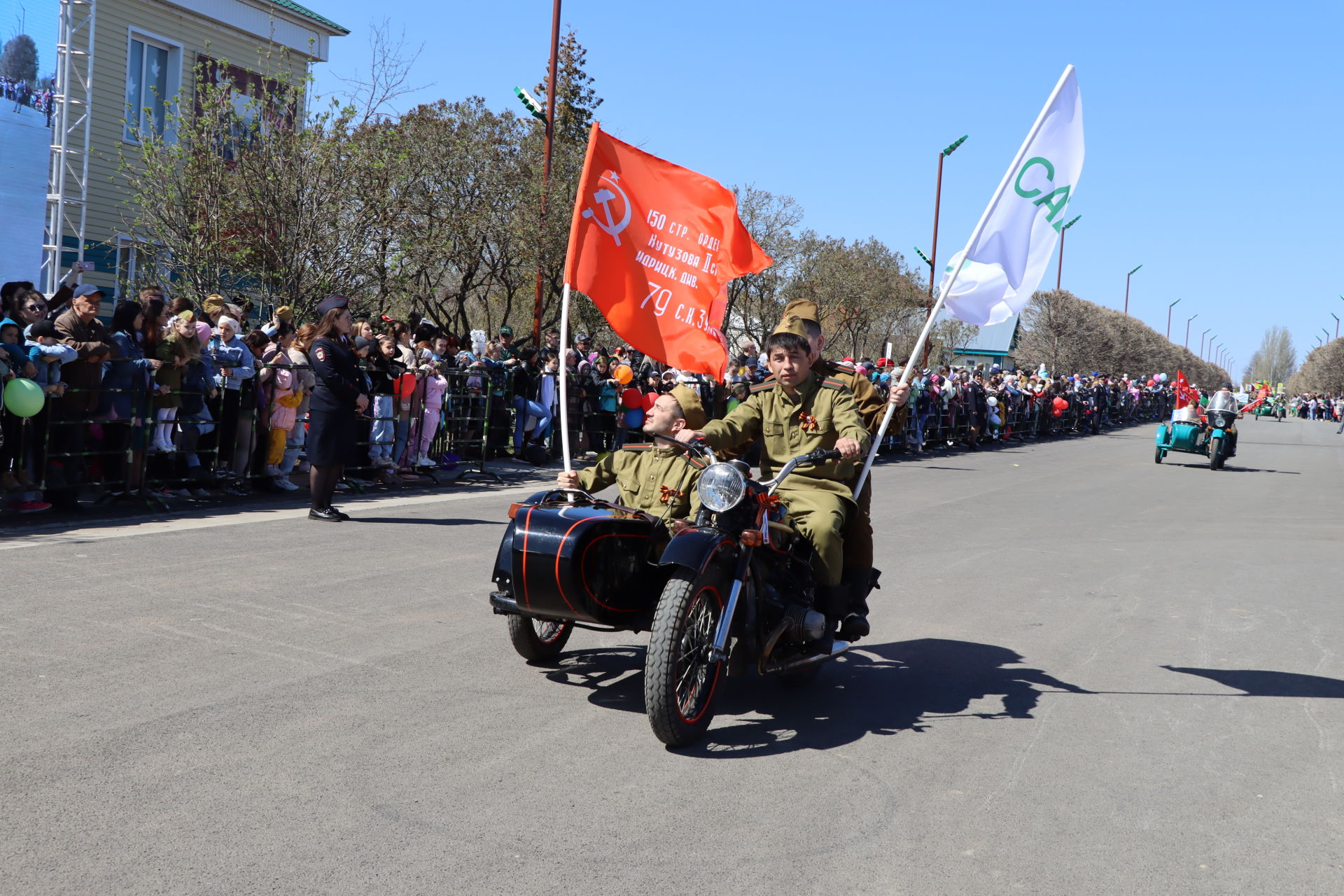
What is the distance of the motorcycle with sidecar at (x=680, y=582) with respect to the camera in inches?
Result: 189

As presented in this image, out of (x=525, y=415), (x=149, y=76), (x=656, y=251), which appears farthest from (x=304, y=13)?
(x=656, y=251)

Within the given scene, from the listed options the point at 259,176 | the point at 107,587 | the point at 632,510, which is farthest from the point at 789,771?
the point at 259,176

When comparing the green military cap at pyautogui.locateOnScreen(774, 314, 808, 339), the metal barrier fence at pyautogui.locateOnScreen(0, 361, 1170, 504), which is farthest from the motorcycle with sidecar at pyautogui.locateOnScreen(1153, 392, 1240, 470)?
the green military cap at pyautogui.locateOnScreen(774, 314, 808, 339)

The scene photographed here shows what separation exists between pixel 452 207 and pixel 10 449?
53.4ft

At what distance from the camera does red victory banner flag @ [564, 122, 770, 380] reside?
6965 mm

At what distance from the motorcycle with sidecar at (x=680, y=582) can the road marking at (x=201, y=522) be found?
4.98 m

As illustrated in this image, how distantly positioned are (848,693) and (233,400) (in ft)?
26.2

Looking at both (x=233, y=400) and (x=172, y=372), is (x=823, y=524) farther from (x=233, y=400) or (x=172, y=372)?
(x=233, y=400)

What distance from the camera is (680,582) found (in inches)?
190

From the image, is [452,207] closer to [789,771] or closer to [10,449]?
[10,449]

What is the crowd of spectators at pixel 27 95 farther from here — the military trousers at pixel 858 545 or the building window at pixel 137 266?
the military trousers at pixel 858 545

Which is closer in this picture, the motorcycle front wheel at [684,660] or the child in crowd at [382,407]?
the motorcycle front wheel at [684,660]

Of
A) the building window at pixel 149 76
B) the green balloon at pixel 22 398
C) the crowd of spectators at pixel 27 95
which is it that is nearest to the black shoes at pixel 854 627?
the green balloon at pixel 22 398

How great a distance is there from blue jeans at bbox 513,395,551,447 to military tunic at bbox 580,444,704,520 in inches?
446
